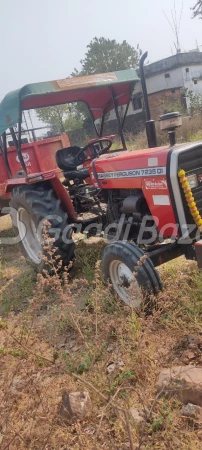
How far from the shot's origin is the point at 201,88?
2239 centimetres

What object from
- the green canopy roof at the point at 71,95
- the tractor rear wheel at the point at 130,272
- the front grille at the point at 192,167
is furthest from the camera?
the green canopy roof at the point at 71,95

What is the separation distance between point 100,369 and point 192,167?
1610mm

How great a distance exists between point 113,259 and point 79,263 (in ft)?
4.02

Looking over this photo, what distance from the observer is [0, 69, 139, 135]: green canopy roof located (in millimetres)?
3301

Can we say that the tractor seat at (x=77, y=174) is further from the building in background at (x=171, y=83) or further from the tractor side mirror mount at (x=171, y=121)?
the building in background at (x=171, y=83)

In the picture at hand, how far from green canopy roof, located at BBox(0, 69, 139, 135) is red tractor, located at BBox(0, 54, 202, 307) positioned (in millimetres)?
11

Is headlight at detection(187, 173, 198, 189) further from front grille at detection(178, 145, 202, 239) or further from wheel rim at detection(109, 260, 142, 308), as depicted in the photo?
wheel rim at detection(109, 260, 142, 308)

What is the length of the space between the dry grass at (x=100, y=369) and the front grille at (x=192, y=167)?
52 cm

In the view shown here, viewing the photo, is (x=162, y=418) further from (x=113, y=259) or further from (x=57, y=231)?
(x=57, y=231)

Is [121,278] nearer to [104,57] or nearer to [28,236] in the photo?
[28,236]

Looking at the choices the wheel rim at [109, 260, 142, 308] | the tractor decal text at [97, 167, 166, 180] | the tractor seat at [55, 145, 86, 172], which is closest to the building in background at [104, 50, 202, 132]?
the tractor seat at [55, 145, 86, 172]

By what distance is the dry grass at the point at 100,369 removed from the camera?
5.68 feet

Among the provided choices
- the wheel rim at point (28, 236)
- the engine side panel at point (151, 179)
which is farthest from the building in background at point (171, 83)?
the engine side panel at point (151, 179)

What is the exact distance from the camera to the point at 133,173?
10.3ft
